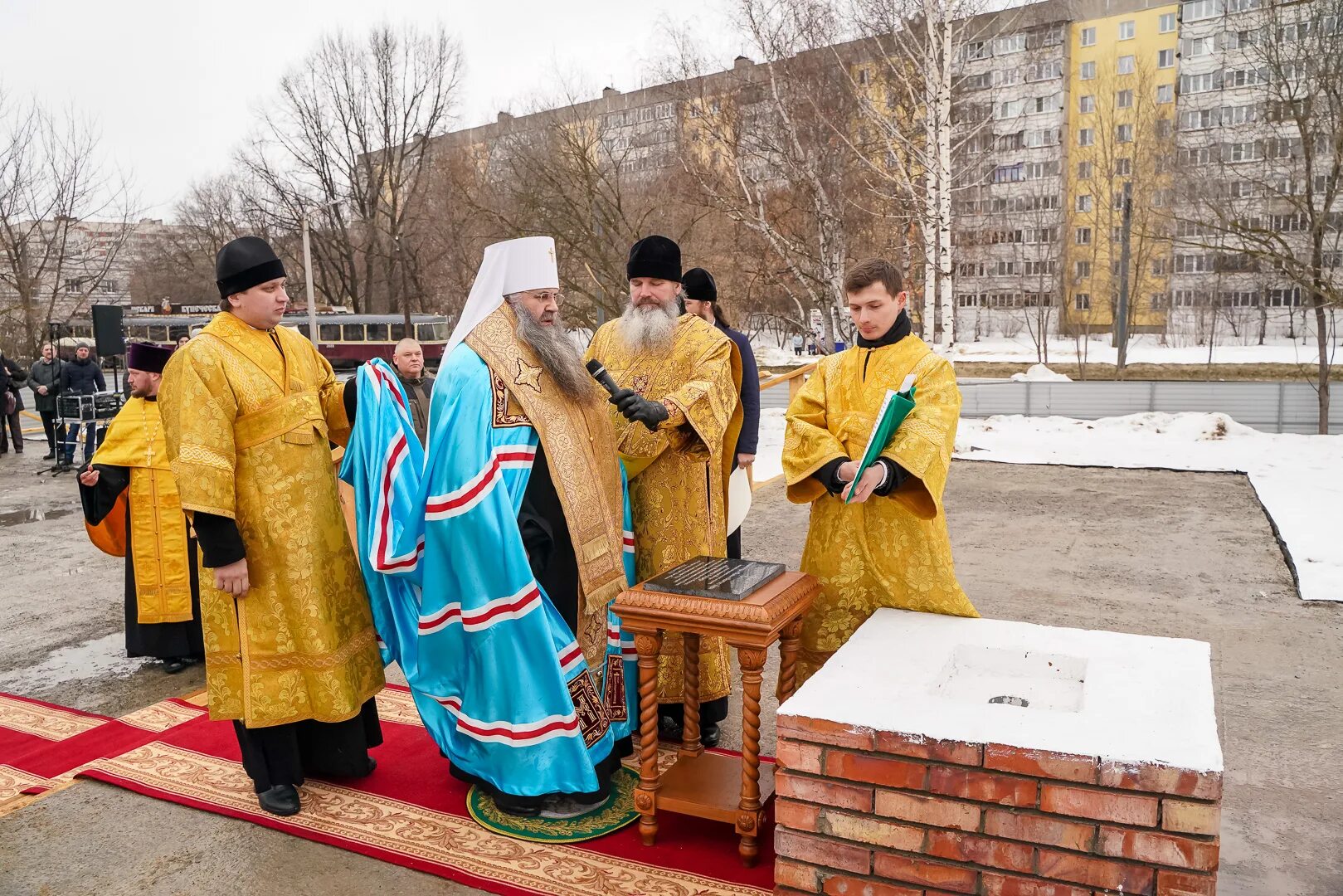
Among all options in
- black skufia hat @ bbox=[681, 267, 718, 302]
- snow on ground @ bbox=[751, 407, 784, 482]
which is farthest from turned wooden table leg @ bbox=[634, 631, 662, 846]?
snow on ground @ bbox=[751, 407, 784, 482]

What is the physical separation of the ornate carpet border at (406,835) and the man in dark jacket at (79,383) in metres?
10.4

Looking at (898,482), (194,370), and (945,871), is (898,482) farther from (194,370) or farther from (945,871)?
(194,370)

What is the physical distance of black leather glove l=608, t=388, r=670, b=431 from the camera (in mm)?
3238

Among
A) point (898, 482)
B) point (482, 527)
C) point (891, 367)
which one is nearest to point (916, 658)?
point (898, 482)

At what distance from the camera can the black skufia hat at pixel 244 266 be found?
3.32 m

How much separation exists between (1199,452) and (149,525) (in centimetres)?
1097

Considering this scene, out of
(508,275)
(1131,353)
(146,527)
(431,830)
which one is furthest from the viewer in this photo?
(1131,353)

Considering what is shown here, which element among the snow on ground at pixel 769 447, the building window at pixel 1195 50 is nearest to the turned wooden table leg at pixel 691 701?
the snow on ground at pixel 769 447

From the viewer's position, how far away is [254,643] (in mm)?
3348

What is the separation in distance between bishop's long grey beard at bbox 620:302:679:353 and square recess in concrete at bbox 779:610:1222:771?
1445mm

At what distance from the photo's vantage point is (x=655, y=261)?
387cm

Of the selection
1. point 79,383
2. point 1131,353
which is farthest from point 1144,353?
point 79,383

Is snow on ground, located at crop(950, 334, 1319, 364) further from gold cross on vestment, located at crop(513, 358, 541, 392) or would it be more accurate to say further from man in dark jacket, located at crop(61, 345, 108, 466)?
gold cross on vestment, located at crop(513, 358, 541, 392)

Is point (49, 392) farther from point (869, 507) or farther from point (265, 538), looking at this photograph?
point (869, 507)
